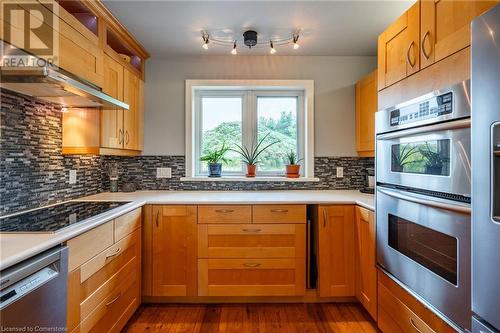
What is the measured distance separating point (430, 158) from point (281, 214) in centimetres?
114

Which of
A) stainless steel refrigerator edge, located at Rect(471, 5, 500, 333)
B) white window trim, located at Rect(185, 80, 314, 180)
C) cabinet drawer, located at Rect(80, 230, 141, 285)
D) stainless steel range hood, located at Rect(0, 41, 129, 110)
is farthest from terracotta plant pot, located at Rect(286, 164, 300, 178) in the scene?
stainless steel refrigerator edge, located at Rect(471, 5, 500, 333)

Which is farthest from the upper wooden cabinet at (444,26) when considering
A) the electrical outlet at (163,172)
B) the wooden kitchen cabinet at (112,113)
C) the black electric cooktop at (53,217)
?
the electrical outlet at (163,172)

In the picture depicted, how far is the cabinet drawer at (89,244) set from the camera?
125cm

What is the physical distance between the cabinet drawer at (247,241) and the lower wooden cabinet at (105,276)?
0.50 m

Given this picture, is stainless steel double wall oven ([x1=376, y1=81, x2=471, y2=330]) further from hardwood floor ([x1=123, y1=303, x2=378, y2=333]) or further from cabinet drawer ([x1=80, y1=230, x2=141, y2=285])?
cabinet drawer ([x1=80, y1=230, x2=141, y2=285])

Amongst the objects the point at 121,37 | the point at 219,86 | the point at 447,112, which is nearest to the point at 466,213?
the point at 447,112

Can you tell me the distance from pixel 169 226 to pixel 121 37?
1.59m

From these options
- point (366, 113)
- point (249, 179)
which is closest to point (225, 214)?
point (249, 179)

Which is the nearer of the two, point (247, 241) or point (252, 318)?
point (252, 318)

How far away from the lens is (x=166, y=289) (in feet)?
6.91

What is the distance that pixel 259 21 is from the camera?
205 cm

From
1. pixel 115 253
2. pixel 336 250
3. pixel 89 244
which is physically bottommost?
pixel 336 250

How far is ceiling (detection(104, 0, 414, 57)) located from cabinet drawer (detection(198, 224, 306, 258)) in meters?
1.57

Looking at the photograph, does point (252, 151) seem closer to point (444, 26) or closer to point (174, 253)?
point (174, 253)
